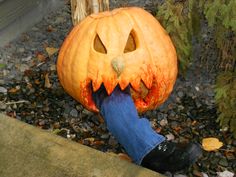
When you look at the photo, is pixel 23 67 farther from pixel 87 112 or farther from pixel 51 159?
pixel 51 159

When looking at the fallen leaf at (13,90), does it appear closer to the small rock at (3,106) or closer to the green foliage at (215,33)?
the small rock at (3,106)

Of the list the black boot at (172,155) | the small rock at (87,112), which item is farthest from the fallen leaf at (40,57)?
the black boot at (172,155)

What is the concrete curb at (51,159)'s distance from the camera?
1.93 meters

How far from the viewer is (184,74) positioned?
125 inches

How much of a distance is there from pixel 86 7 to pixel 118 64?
66 centimetres

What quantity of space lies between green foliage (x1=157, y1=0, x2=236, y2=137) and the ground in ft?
0.58

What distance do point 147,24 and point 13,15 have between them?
1546 mm

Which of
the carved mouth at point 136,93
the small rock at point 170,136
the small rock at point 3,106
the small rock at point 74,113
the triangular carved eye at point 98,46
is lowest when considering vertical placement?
the small rock at point 170,136

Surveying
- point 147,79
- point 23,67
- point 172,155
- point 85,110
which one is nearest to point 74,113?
point 85,110

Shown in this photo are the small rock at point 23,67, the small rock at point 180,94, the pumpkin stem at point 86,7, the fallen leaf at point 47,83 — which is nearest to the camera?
the pumpkin stem at point 86,7

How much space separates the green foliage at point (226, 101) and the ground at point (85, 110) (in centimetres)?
11

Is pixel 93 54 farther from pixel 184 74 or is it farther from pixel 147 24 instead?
pixel 184 74

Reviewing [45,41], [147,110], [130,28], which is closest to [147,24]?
[130,28]

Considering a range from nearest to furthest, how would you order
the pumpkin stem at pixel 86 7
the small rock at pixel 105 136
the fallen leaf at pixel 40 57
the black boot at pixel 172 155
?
1. the black boot at pixel 172 155
2. the small rock at pixel 105 136
3. the pumpkin stem at pixel 86 7
4. the fallen leaf at pixel 40 57
